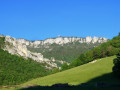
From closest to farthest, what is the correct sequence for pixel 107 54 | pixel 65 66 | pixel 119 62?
pixel 119 62, pixel 107 54, pixel 65 66

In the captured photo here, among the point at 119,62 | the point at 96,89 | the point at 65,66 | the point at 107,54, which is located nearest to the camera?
the point at 96,89

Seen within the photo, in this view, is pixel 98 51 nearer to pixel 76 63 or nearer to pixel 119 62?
pixel 76 63

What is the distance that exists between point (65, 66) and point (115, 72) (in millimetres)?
87092

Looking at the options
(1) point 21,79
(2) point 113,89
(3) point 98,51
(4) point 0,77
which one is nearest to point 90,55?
(3) point 98,51

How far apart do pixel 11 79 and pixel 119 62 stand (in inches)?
3966

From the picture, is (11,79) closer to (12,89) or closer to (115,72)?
(115,72)

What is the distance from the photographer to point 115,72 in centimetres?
6612

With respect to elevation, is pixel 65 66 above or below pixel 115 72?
above

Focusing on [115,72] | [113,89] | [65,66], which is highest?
[65,66]

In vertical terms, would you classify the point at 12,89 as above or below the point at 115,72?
below

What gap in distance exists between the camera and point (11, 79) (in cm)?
14575

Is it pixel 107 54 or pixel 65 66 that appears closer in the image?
pixel 107 54

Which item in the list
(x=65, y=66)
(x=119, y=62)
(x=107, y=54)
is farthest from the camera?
(x=65, y=66)

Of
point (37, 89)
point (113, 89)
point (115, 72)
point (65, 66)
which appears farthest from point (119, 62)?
point (65, 66)
